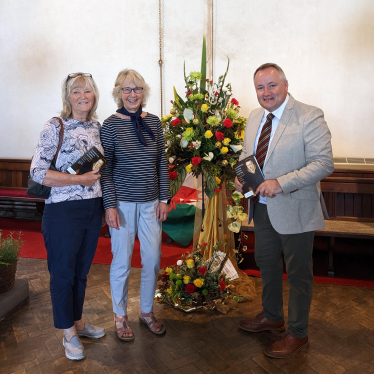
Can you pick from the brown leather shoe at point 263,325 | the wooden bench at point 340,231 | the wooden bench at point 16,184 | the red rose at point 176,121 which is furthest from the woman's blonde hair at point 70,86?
the wooden bench at point 16,184

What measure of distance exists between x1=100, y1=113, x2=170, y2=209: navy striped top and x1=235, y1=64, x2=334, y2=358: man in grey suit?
2.21 ft

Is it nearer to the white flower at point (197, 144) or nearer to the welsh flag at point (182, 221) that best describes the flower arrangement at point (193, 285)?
the white flower at point (197, 144)

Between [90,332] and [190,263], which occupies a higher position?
[190,263]

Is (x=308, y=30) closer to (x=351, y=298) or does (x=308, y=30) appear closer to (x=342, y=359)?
(x=351, y=298)

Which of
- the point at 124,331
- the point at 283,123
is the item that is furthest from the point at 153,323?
the point at 283,123

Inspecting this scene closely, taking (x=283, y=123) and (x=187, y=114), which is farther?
(x=187, y=114)

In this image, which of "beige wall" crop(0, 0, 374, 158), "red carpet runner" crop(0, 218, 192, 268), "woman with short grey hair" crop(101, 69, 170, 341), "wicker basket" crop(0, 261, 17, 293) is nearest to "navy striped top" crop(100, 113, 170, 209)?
"woman with short grey hair" crop(101, 69, 170, 341)

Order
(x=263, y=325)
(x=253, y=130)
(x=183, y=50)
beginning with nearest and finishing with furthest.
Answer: (x=253, y=130) < (x=263, y=325) < (x=183, y=50)

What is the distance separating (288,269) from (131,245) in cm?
101

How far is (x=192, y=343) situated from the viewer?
2562 millimetres

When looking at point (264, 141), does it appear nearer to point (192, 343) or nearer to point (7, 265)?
point (192, 343)

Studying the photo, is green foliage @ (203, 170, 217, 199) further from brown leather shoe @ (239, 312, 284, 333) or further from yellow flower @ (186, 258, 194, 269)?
brown leather shoe @ (239, 312, 284, 333)

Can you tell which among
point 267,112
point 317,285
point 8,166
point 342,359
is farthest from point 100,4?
point 342,359

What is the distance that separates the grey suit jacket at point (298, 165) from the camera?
218 centimetres
